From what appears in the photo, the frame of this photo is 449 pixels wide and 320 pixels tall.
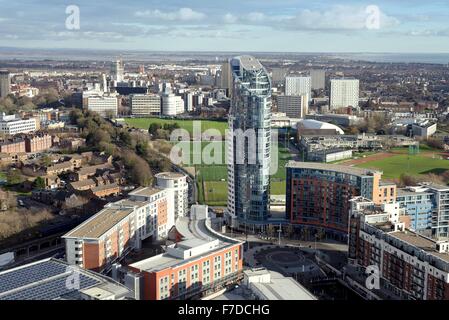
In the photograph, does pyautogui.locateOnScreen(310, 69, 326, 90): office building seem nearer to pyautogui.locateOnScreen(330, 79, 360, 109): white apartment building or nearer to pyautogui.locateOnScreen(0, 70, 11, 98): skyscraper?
pyautogui.locateOnScreen(330, 79, 360, 109): white apartment building

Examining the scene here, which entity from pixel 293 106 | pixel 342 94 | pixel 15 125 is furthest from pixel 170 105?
pixel 342 94

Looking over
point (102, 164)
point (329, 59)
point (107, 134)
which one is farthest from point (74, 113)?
point (329, 59)

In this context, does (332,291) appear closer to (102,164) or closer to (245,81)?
(245,81)

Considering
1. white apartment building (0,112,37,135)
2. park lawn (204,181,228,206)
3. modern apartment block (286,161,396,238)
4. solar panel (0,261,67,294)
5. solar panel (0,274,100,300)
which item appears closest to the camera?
solar panel (0,274,100,300)

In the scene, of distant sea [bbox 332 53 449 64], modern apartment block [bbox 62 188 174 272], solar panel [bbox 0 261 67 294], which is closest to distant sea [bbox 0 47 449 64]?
distant sea [bbox 332 53 449 64]

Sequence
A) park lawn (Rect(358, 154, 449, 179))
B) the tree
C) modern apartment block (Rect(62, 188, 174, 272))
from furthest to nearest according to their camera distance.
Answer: park lawn (Rect(358, 154, 449, 179)), the tree, modern apartment block (Rect(62, 188, 174, 272))

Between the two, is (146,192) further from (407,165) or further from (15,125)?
(15,125)
